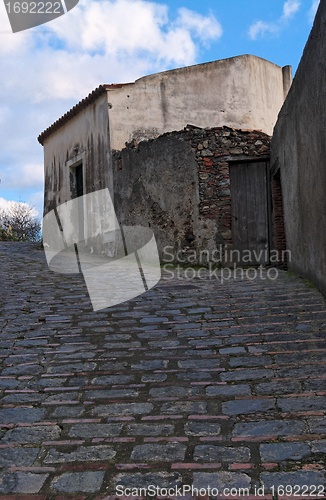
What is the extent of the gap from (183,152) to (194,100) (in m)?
3.13

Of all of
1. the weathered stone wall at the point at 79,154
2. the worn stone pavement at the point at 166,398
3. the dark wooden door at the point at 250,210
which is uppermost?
the weathered stone wall at the point at 79,154

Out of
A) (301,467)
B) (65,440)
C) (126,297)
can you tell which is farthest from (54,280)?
(301,467)

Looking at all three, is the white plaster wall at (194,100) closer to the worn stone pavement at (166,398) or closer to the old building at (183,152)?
the old building at (183,152)

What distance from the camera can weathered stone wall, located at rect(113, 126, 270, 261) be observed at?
10.1 metres

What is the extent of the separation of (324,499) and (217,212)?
805 cm

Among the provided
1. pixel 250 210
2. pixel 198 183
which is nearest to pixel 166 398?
pixel 198 183

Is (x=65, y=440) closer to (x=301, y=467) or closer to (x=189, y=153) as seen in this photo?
(x=301, y=467)

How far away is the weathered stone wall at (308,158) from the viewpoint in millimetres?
5465

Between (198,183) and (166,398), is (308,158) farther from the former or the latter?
(198,183)

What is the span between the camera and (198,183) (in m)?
10.2

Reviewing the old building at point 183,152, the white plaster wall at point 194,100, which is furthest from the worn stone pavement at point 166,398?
the white plaster wall at point 194,100

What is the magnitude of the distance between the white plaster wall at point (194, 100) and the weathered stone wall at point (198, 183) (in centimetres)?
210

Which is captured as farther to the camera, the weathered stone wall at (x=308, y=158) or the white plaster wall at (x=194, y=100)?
the white plaster wall at (x=194, y=100)

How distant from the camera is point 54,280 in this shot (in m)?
8.39
